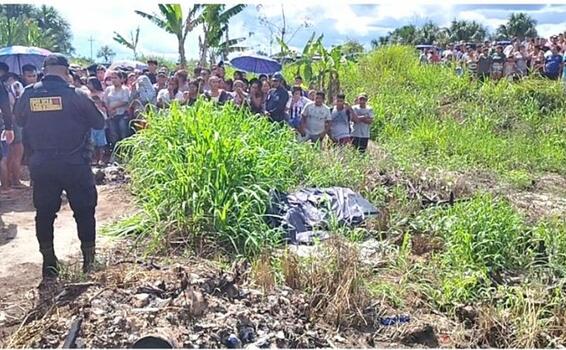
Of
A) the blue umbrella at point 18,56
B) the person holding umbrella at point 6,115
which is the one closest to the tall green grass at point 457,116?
the person holding umbrella at point 6,115

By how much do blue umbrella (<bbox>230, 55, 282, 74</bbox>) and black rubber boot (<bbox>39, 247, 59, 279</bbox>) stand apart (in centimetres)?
1024

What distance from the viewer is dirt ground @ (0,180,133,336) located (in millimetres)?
4570

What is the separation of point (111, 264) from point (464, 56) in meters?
15.7

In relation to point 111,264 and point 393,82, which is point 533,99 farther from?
point 111,264

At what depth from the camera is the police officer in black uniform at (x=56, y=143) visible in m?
4.55

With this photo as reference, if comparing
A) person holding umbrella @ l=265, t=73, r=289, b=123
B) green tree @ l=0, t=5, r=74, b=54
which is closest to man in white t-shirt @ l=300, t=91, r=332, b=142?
person holding umbrella @ l=265, t=73, r=289, b=123

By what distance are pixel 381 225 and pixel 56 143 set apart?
3.28m

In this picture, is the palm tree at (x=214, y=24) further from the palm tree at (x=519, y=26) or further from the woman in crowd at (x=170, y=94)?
the palm tree at (x=519, y=26)

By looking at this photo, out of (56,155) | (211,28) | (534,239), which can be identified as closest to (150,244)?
(56,155)

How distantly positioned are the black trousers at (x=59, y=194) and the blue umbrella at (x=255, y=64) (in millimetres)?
10129

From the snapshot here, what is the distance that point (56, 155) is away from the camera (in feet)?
15.0

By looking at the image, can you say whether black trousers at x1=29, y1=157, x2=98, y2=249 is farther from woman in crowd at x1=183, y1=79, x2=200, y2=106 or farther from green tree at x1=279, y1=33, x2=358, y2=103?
green tree at x1=279, y1=33, x2=358, y2=103

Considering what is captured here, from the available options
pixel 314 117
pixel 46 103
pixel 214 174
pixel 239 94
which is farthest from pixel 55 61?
pixel 314 117

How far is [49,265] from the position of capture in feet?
15.6
